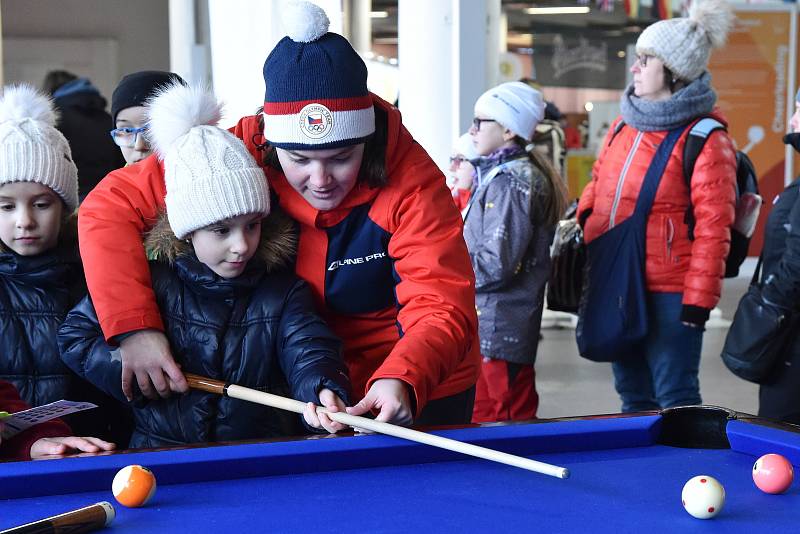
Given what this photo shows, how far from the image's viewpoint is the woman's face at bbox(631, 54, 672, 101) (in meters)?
3.56

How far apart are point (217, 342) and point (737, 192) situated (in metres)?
2.28

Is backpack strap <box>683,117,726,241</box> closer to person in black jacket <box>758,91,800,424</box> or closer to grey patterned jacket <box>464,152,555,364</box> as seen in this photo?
person in black jacket <box>758,91,800,424</box>

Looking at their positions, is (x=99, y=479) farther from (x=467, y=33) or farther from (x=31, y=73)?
(x=31, y=73)

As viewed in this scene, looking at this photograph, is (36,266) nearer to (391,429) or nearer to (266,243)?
(266,243)

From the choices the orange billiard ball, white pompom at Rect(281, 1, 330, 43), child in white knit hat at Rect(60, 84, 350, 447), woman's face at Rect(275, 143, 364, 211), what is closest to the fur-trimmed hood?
child in white knit hat at Rect(60, 84, 350, 447)

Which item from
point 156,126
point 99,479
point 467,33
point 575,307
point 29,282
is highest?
point 467,33

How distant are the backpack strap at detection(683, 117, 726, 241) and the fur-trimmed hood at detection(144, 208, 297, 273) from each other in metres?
1.77

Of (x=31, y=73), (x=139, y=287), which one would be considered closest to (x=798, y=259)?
(x=139, y=287)

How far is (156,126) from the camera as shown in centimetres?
223

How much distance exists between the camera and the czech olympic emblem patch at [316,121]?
1.98 metres

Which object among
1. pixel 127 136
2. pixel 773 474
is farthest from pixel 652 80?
pixel 773 474

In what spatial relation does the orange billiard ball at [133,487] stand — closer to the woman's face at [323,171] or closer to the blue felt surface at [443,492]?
the blue felt surface at [443,492]

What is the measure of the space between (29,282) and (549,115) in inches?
183

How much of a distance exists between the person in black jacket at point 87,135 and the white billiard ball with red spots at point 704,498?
422cm
